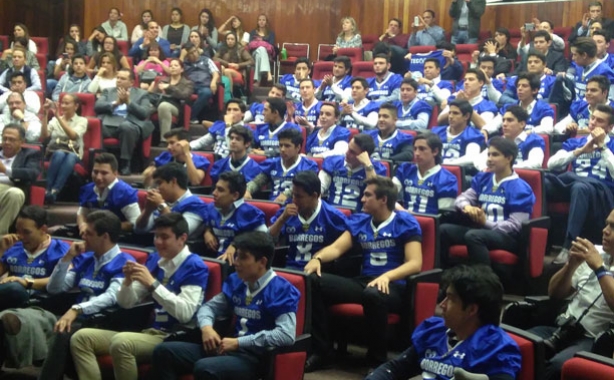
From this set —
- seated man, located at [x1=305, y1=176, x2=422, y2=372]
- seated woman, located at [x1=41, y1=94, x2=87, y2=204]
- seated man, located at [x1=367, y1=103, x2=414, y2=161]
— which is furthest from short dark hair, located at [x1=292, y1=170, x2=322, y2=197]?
seated woman, located at [x1=41, y1=94, x2=87, y2=204]

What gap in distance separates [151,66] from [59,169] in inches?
100

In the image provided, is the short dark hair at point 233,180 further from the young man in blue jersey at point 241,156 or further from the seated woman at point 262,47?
the seated woman at point 262,47

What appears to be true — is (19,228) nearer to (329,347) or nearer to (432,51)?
(329,347)

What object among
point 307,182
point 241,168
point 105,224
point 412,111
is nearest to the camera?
point 105,224

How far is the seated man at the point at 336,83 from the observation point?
6804mm

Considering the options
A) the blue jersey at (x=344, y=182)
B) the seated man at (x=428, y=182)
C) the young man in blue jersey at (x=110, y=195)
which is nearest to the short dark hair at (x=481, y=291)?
the seated man at (x=428, y=182)

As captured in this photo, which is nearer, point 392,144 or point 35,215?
point 35,215

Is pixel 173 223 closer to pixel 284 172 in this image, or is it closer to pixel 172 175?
pixel 172 175

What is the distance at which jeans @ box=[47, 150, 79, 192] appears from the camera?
5355 millimetres

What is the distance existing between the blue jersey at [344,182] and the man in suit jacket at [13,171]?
1661mm

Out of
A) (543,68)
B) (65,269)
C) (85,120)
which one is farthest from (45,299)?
(543,68)

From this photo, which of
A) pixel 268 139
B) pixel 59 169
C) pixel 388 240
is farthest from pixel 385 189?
pixel 59 169

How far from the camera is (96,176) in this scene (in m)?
4.35

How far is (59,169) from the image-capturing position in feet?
17.7
